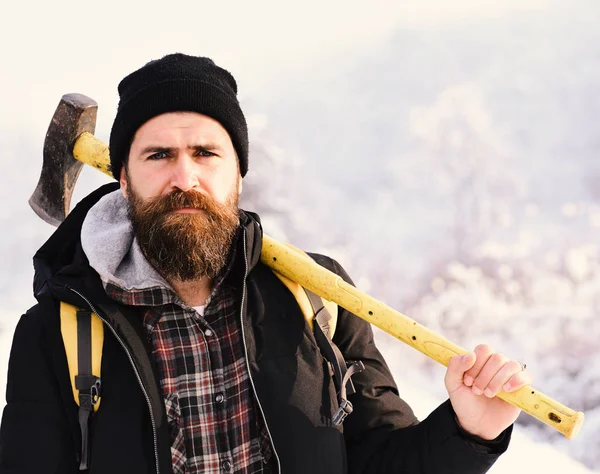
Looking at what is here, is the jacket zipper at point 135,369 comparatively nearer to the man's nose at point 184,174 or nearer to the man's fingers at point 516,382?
the man's nose at point 184,174

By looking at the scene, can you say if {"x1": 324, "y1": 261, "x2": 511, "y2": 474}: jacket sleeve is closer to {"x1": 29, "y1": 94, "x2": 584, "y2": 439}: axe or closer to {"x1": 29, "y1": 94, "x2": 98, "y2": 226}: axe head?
{"x1": 29, "y1": 94, "x2": 584, "y2": 439}: axe

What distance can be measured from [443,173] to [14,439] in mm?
3508

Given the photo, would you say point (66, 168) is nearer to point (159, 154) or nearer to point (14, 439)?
point (159, 154)

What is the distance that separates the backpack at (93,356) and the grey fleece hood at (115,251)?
0.48 ft

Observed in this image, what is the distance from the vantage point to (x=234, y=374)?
2.18m

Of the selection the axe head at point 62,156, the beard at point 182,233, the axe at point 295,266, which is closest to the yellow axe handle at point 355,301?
the axe at point 295,266

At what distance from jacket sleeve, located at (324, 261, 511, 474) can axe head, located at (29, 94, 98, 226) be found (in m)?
1.20

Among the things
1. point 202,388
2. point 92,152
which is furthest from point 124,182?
point 202,388

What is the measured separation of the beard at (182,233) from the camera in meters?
2.20

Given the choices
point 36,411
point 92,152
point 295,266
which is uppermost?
point 92,152

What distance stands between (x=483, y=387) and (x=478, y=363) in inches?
2.8

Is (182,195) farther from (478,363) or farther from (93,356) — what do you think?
(478,363)

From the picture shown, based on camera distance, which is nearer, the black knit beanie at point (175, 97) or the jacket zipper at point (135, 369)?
the jacket zipper at point (135, 369)

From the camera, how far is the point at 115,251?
2.22 meters
